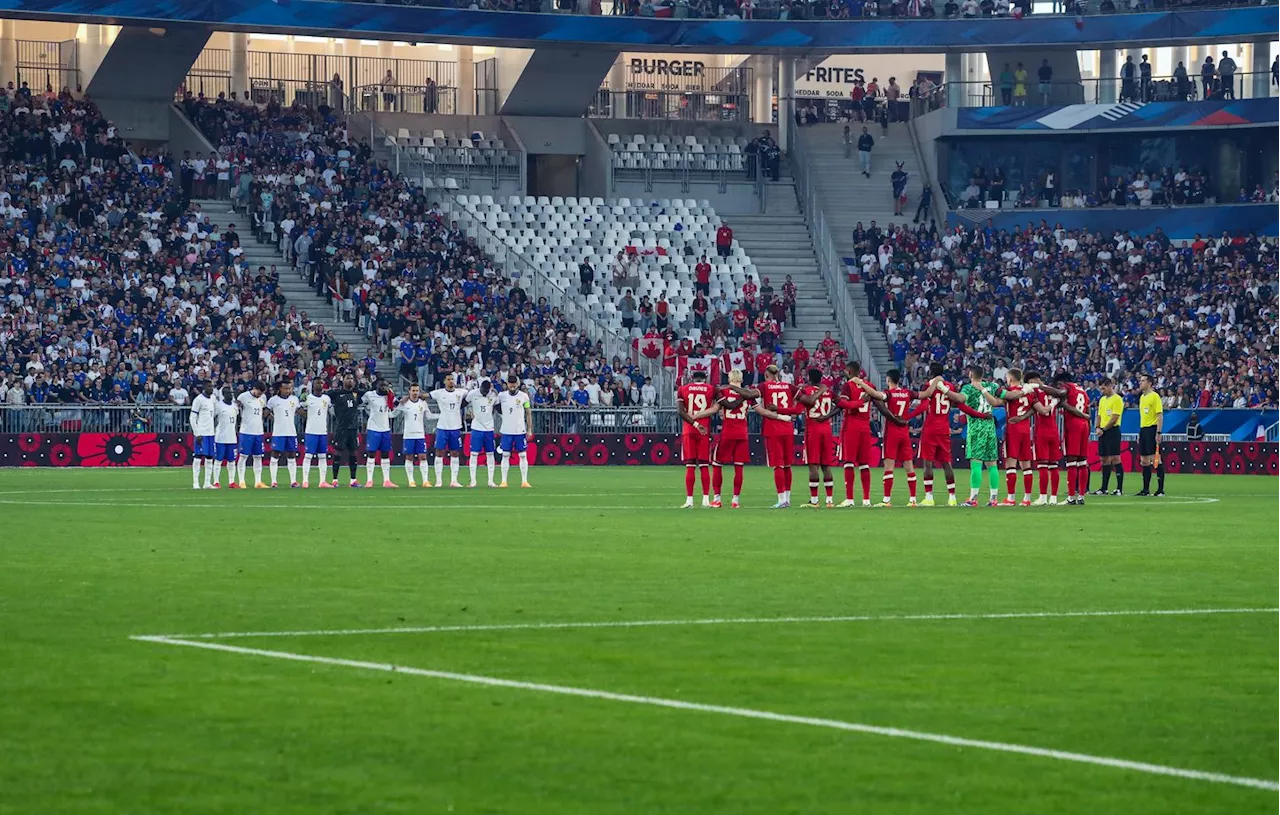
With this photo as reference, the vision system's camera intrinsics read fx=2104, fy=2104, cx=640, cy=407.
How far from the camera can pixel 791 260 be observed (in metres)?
66.4

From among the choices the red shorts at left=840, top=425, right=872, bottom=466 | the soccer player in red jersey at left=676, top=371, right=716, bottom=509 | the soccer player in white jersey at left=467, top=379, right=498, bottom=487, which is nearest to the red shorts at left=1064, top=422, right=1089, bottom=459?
the red shorts at left=840, top=425, right=872, bottom=466

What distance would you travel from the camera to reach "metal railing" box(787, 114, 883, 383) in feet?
198

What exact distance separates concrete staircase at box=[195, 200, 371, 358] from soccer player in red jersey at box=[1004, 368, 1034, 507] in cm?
2633

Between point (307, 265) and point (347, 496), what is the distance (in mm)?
24771

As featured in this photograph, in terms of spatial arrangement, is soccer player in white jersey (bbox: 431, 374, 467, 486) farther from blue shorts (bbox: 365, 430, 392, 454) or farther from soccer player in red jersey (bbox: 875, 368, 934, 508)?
soccer player in red jersey (bbox: 875, 368, 934, 508)

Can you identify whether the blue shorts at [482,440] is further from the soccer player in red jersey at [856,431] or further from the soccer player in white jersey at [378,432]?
the soccer player in red jersey at [856,431]

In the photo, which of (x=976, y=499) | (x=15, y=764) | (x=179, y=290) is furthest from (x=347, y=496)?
(x=15, y=764)

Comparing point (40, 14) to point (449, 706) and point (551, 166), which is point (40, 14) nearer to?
point (551, 166)

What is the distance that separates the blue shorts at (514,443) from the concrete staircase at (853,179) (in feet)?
94.0

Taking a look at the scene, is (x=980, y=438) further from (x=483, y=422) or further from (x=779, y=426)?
(x=483, y=422)

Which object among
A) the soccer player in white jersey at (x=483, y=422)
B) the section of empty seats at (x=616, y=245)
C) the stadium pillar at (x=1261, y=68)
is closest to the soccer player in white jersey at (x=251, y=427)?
the soccer player in white jersey at (x=483, y=422)

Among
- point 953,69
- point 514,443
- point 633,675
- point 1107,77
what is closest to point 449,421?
point 514,443

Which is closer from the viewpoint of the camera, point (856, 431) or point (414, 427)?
point (856, 431)

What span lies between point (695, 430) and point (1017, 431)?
4.96 meters
